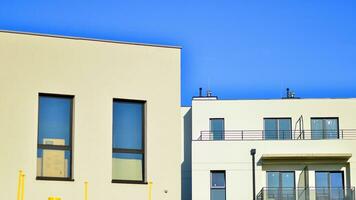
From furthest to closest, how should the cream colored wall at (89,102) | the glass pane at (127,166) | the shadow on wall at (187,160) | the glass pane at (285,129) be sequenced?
the shadow on wall at (187,160) < the glass pane at (285,129) < the glass pane at (127,166) < the cream colored wall at (89,102)

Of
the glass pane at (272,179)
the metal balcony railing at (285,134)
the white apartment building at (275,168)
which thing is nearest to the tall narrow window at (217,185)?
the white apartment building at (275,168)

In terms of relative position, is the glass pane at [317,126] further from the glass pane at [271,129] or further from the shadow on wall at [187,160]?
the shadow on wall at [187,160]

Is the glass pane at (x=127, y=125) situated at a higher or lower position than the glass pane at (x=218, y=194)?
higher

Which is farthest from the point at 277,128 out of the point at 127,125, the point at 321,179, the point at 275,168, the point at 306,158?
the point at 127,125

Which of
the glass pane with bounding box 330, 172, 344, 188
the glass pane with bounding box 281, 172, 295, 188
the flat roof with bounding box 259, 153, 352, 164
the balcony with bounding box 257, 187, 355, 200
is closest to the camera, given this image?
the balcony with bounding box 257, 187, 355, 200

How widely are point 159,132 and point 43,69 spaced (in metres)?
2.79

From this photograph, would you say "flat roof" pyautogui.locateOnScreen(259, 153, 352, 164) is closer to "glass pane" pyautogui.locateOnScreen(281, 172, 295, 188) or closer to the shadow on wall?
"glass pane" pyautogui.locateOnScreen(281, 172, 295, 188)

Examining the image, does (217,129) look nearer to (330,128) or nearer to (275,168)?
(275,168)

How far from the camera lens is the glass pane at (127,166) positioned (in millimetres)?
18250

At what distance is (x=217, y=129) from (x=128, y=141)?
3127 centimetres

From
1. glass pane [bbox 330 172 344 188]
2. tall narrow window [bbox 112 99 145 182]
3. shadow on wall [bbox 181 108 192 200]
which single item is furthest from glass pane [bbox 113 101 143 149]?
shadow on wall [bbox 181 108 192 200]

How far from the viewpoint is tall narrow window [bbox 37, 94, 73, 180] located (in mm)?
17594

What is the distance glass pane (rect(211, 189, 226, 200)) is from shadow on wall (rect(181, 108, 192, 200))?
589 centimetres

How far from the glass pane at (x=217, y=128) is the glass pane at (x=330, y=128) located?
222 inches
